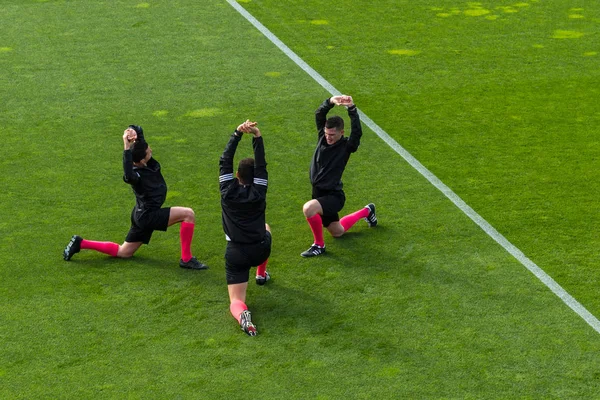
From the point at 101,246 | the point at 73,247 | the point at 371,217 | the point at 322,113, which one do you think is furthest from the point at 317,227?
the point at 73,247

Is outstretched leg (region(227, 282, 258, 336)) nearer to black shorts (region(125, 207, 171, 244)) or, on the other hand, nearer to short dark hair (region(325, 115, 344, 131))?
black shorts (region(125, 207, 171, 244))

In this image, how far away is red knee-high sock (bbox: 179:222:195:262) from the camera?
32.9 feet

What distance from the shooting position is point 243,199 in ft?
29.9

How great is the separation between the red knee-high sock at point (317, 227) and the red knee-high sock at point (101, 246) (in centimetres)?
203

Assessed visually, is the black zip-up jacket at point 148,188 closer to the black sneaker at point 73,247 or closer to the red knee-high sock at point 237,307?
the black sneaker at point 73,247

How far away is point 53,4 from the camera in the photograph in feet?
59.3

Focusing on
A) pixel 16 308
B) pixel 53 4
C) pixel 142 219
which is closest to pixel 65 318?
pixel 16 308

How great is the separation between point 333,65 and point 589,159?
4639 mm

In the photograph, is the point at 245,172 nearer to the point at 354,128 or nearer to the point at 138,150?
the point at 138,150

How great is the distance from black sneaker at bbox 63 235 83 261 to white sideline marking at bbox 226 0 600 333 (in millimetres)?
4312

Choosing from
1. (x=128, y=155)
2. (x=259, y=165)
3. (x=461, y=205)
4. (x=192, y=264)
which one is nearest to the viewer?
(x=259, y=165)

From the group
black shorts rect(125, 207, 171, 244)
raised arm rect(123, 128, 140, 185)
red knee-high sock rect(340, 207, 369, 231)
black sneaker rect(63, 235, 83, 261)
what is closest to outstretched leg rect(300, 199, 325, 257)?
red knee-high sock rect(340, 207, 369, 231)

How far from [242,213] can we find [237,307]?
0.87 meters

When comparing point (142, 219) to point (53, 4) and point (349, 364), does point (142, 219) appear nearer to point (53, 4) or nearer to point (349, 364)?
point (349, 364)
